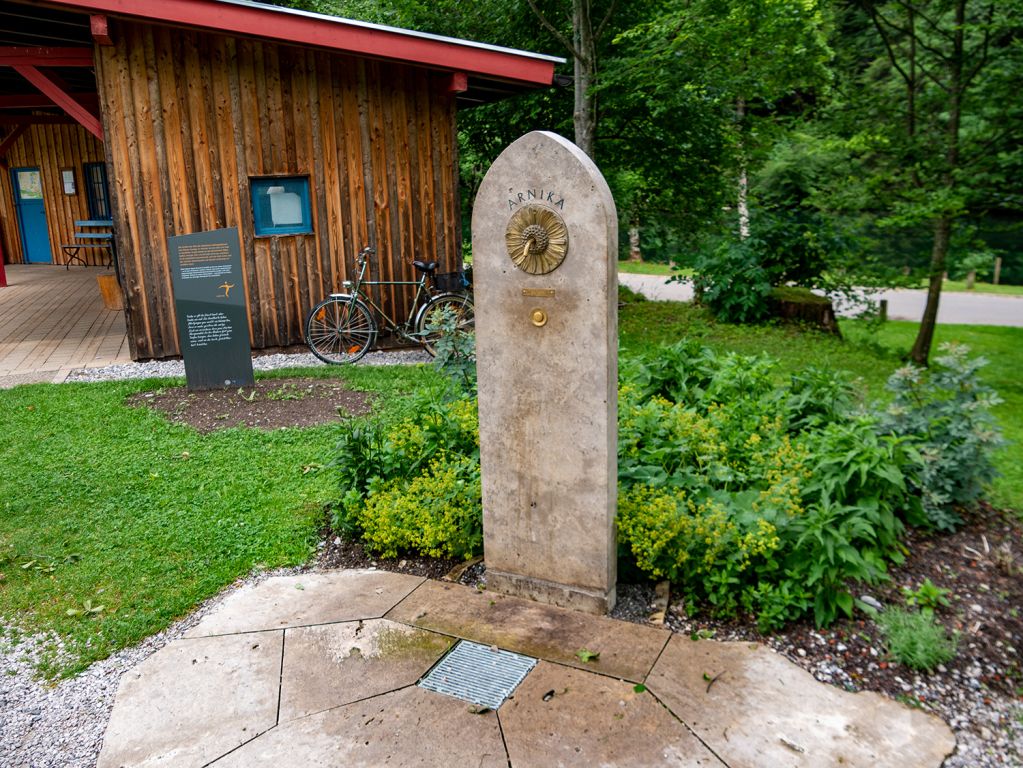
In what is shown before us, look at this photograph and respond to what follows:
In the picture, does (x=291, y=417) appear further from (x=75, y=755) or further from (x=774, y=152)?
(x=774, y=152)

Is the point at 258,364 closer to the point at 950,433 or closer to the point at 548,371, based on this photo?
the point at 548,371

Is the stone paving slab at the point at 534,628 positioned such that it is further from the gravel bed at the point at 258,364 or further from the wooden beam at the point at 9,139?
the wooden beam at the point at 9,139

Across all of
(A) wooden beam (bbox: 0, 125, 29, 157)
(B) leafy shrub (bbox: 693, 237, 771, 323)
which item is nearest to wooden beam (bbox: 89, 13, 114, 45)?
(B) leafy shrub (bbox: 693, 237, 771, 323)

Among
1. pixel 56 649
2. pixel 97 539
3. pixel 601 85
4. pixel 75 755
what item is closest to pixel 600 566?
pixel 75 755

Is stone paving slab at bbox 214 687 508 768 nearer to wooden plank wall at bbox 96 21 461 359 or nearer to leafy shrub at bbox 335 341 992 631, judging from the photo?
leafy shrub at bbox 335 341 992 631

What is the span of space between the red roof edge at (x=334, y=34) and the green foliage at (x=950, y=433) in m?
6.66

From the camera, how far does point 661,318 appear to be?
12797 millimetres

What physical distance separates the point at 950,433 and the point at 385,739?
132 inches

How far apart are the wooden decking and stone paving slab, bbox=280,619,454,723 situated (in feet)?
22.7

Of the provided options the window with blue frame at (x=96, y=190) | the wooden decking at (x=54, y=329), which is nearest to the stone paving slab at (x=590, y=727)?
the wooden decking at (x=54, y=329)

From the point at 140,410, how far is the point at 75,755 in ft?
16.6

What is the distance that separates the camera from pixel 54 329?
1229 cm

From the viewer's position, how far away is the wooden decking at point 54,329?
992 cm

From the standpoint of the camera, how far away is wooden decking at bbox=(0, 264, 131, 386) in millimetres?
9916
